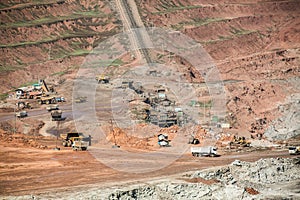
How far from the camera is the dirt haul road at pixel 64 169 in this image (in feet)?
183

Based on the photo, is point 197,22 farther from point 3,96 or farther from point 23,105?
point 23,105

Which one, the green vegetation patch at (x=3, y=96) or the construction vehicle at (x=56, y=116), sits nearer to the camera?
the construction vehicle at (x=56, y=116)

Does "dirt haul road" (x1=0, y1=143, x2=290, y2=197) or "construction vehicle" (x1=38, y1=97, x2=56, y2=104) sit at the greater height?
"construction vehicle" (x1=38, y1=97, x2=56, y2=104)

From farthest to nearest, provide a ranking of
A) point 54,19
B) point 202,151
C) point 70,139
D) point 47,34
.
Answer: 1. point 54,19
2. point 47,34
3. point 70,139
4. point 202,151

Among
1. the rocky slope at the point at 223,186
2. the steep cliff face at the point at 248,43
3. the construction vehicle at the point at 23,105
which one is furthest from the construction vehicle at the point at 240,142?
the construction vehicle at the point at 23,105

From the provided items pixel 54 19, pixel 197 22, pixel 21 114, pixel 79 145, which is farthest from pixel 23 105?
pixel 197 22

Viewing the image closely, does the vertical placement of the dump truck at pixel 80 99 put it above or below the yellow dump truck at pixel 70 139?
above

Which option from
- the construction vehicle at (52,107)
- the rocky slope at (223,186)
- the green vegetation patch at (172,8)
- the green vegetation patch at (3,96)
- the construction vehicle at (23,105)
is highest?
the green vegetation patch at (172,8)

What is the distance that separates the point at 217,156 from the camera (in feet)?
235

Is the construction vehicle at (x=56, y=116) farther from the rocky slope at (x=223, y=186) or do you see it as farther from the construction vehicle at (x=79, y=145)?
the rocky slope at (x=223, y=186)

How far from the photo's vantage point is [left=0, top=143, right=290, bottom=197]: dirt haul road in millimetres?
55812

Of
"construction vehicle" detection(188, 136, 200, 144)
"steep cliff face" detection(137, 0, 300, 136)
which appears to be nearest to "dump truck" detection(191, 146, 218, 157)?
"construction vehicle" detection(188, 136, 200, 144)

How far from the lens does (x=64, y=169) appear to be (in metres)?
62.1

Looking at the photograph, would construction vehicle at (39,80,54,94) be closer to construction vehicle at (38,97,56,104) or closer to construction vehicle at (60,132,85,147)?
construction vehicle at (38,97,56,104)
